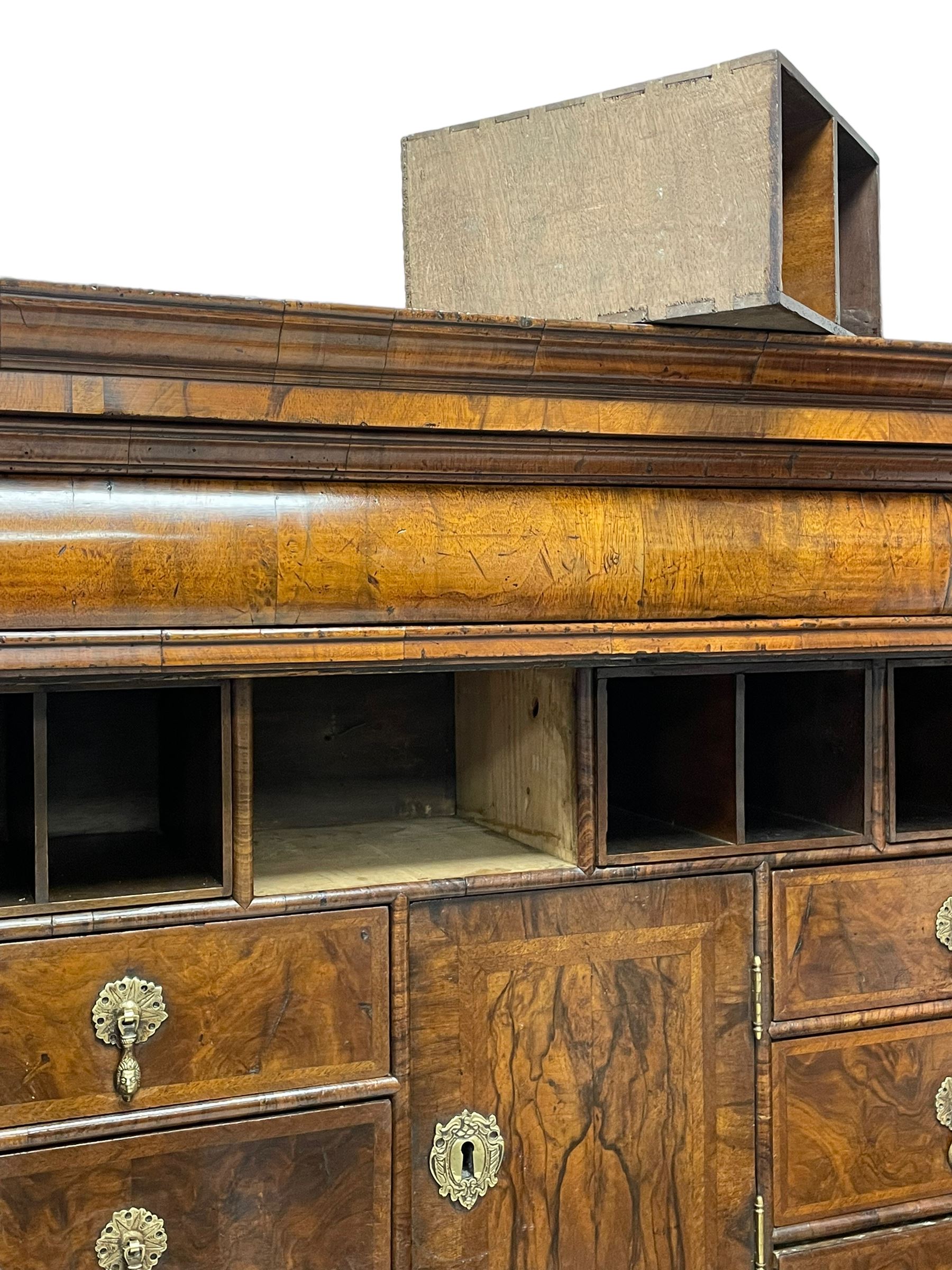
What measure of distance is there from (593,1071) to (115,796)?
1.98 ft

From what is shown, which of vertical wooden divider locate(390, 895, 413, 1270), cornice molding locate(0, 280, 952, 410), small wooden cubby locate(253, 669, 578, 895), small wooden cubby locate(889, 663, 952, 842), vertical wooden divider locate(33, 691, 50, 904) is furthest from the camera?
small wooden cubby locate(889, 663, 952, 842)

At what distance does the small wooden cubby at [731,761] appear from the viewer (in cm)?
135

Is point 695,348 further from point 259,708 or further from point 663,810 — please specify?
point 259,708

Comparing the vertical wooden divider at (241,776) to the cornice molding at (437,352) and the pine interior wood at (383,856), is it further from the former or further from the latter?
the cornice molding at (437,352)

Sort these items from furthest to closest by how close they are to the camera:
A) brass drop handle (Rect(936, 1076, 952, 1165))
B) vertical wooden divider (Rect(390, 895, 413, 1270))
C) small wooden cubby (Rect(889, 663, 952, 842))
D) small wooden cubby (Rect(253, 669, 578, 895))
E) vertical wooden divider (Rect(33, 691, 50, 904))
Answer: small wooden cubby (Rect(889, 663, 952, 842))
brass drop handle (Rect(936, 1076, 952, 1165))
small wooden cubby (Rect(253, 669, 578, 895))
vertical wooden divider (Rect(390, 895, 413, 1270))
vertical wooden divider (Rect(33, 691, 50, 904))

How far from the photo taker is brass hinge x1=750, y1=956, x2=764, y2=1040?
53.5 inches

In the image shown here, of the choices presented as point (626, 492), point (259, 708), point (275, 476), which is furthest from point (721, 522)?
point (259, 708)

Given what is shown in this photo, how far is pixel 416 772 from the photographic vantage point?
5.31 feet

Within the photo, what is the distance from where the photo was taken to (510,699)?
1447mm

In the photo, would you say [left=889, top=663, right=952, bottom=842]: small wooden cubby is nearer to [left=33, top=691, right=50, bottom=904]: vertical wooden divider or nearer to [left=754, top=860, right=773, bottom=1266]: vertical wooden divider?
[left=754, top=860, right=773, bottom=1266]: vertical wooden divider

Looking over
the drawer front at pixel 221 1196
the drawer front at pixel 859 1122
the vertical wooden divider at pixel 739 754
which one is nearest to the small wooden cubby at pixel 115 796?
the drawer front at pixel 221 1196

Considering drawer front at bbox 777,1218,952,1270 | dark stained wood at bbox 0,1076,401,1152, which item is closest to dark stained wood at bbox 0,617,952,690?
dark stained wood at bbox 0,1076,401,1152

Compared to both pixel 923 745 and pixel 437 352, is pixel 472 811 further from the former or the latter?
pixel 437 352

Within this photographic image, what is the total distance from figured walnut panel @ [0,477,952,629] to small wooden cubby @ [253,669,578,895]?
0.57ft
